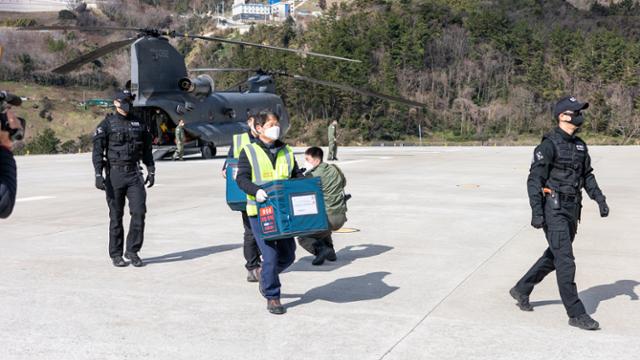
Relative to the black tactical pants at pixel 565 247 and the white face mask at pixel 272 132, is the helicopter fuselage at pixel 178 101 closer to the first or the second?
the white face mask at pixel 272 132

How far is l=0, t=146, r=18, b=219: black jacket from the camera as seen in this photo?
3.70 m

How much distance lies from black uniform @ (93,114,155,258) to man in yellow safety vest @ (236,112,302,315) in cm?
256

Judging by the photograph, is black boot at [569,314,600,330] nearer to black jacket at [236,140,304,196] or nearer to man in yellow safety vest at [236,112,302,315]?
man in yellow safety vest at [236,112,302,315]

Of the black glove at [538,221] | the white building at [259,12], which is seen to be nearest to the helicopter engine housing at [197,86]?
the black glove at [538,221]

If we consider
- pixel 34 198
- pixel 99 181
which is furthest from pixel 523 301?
pixel 34 198

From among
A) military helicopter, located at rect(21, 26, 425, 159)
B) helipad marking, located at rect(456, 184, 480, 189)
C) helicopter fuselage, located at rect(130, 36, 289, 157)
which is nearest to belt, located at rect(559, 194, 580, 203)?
helipad marking, located at rect(456, 184, 480, 189)

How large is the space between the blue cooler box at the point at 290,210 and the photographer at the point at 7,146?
280cm

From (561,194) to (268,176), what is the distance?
2.42m

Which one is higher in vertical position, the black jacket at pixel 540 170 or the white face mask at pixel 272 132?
the white face mask at pixel 272 132

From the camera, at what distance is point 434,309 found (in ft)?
21.9

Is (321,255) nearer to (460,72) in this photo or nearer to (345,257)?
(345,257)

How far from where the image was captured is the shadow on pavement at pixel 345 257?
28.8 ft

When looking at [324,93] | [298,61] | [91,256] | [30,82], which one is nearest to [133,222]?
[91,256]

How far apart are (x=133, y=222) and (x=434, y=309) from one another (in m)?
3.83
